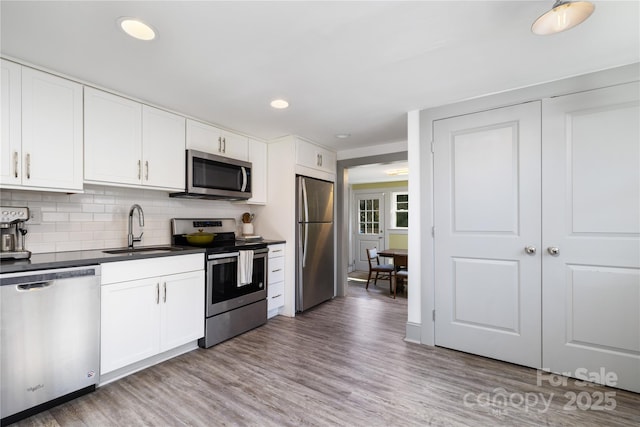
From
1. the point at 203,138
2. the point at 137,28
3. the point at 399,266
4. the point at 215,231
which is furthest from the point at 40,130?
the point at 399,266

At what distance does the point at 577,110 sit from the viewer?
86.0 inches

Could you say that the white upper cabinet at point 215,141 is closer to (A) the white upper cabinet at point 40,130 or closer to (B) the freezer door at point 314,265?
(A) the white upper cabinet at point 40,130

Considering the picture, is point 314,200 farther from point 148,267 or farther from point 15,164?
point 15,164

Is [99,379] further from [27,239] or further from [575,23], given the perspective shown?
[575,23]

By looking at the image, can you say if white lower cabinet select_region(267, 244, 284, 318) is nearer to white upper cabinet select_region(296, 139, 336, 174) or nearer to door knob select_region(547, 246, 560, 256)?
white upper cabinet select_region(296, 139, 336, 174)

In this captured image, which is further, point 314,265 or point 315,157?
point 315,157

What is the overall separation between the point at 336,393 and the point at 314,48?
2280 mm

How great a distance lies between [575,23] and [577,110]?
1.05m

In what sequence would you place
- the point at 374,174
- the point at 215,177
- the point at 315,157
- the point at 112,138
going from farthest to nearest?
the point at 374,174, the point at 315,157, the point at 215,177, the point at 112,138

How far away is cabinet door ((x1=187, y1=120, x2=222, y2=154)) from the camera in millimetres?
3006

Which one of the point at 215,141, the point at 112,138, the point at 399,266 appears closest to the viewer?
the point at 112,138

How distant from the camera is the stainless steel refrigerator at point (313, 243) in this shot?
3719mm

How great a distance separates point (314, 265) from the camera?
155 inches

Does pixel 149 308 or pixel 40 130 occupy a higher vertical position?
pixel 40 130
